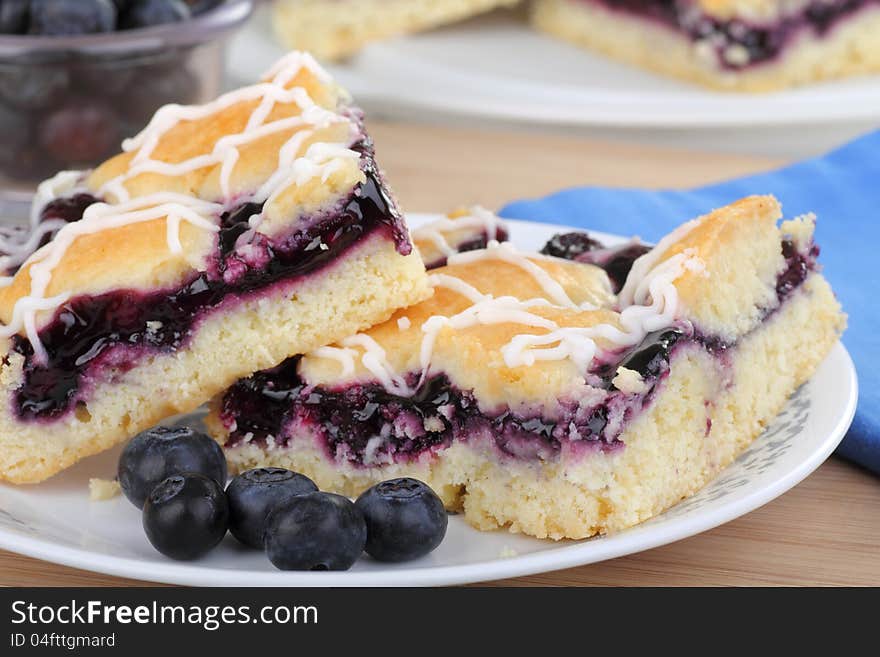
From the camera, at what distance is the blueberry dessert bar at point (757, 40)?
475 cm

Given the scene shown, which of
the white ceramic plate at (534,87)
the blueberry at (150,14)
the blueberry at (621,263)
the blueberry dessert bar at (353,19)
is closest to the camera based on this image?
the blueberry at (621,263)

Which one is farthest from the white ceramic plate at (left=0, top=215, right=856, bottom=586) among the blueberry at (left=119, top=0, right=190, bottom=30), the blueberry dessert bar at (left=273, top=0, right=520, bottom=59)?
the blueberry dessert bar at (left=273, top=0, right=520, bottom=59)

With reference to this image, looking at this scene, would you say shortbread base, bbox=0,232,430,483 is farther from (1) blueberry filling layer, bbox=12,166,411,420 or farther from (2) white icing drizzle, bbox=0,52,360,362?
(2) white icing drizzle, bbox=0,52,360,362

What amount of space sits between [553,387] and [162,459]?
609mm

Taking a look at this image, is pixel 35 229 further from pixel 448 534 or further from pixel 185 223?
pixel 448 534

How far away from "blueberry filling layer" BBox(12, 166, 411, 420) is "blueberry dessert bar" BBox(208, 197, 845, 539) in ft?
0.49

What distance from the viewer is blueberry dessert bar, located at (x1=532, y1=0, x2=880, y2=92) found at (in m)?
4.75

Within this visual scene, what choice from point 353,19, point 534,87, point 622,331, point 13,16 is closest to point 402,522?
point 622,331

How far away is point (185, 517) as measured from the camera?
72.2 inches

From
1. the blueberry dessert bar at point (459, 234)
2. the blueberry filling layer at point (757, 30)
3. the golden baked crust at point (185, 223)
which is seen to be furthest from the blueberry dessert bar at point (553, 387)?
the blueberry filling layer at point (757, 30)

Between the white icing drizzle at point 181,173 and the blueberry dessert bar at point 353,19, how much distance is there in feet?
8.68

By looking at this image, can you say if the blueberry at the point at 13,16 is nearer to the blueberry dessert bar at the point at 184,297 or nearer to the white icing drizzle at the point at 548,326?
the blueberry dessert bar at the point at 184,297

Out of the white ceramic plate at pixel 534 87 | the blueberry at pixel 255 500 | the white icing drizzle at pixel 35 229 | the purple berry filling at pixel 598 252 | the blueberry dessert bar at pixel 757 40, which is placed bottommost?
the white ceramic plate at pixel 534 87

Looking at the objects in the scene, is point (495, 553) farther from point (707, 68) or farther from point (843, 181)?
point (707, 68)
